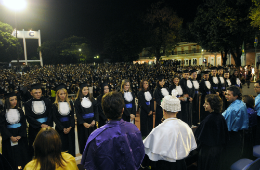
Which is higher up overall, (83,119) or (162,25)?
(162,25)

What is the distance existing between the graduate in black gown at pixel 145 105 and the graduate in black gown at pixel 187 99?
1535mm

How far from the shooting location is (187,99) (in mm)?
7066

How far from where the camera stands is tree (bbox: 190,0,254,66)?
2014cm

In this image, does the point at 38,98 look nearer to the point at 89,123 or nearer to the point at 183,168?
the point at 89,123

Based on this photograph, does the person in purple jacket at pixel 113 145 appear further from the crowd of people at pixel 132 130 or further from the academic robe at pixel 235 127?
the academic robe at pixel 235 127

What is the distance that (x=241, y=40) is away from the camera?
73.5 ft

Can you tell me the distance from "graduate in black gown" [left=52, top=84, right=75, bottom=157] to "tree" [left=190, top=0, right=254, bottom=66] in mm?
21375

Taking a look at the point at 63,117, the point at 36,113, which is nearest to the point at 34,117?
the point at 36,113

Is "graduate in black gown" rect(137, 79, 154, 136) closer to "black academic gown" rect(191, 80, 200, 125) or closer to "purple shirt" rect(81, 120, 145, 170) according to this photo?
"black academic gown" rect(191, 80, 200, 125)

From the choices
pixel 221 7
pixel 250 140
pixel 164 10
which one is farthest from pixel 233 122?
pixel 164 10

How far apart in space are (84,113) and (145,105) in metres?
2.13

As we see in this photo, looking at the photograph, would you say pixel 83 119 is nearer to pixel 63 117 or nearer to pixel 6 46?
pixel 63 117

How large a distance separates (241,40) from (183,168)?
2468cm

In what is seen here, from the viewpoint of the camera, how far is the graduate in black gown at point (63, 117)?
446 cm
